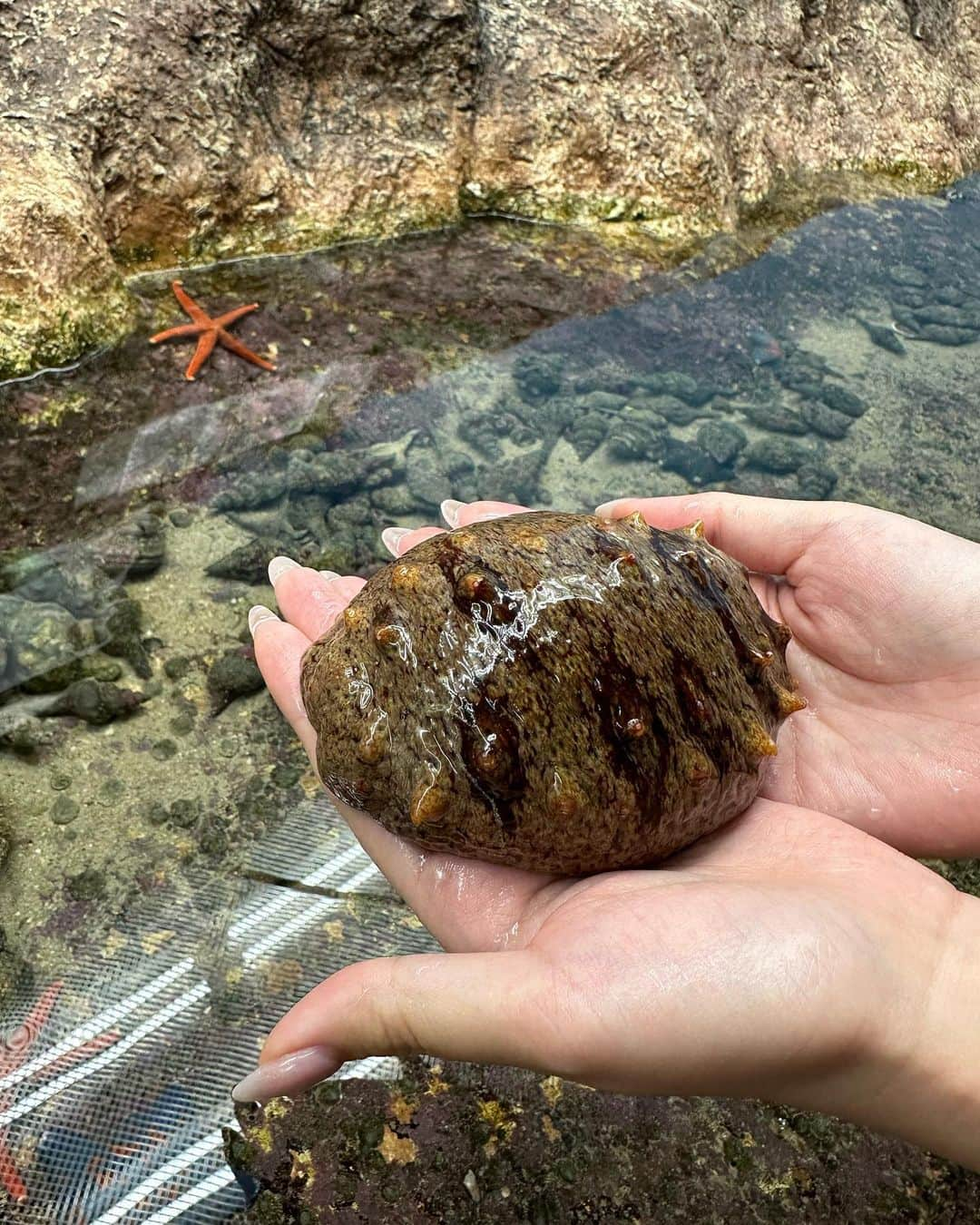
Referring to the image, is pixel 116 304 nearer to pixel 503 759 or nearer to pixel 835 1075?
pixel 503 759

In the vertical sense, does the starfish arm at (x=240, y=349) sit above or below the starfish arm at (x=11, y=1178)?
above

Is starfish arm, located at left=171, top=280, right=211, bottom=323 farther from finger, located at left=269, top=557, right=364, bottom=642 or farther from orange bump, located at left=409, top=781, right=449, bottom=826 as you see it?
orange bump, located at left=409, top=781, right=449, bottom=826

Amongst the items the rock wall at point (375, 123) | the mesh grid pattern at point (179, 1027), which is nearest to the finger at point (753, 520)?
the mesh grid pattern at point (179, 1027)

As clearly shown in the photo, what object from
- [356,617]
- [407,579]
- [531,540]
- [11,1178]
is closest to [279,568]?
[356,617]

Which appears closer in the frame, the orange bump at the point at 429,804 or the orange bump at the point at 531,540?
the orange bump at the point at 429,804

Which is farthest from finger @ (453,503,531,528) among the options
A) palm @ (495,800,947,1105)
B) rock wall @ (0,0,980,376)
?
rock wall @ (0,0,980,376)

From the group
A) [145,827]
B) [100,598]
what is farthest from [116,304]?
[145,827]

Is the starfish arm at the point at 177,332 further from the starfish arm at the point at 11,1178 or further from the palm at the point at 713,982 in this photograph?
the palm at the point at 713,982
